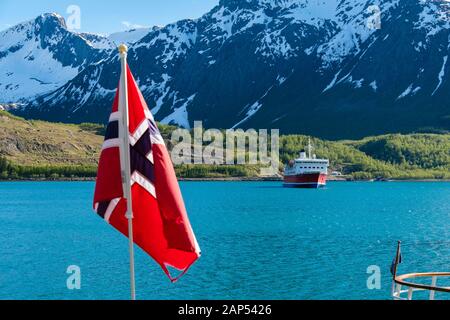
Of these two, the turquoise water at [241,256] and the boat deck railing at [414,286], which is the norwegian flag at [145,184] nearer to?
the boat deck railing at [414,286]

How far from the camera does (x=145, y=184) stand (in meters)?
17.4

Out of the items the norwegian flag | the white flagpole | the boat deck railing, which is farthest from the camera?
the boat deck railing

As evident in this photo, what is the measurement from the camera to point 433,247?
92.1m

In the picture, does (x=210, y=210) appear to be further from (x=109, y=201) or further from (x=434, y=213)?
(x=109, y=201)

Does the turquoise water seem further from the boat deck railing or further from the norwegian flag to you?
the norwegian flag

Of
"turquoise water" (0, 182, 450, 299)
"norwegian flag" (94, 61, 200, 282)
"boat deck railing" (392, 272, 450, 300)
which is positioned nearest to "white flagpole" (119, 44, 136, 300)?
"norwegian flag" (94, 61, 200, 282)

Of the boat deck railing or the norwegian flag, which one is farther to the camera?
the boat deck railing

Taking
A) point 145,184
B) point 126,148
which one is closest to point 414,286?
point 145,184

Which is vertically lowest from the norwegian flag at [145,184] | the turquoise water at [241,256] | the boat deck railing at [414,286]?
the turquoise water at [241,256]

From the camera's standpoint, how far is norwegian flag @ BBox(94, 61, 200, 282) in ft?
56.4

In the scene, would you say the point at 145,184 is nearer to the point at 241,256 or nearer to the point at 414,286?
the point at 414,286

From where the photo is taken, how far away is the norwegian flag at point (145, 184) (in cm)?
1719

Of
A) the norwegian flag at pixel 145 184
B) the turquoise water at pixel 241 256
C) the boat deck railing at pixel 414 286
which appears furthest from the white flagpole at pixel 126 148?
the turquoise water at pixel 241 256
